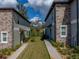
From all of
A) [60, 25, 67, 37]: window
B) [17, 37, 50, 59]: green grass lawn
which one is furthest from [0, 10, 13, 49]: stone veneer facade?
[60, 25, 67, 37]: window

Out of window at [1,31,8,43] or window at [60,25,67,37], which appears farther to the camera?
window at [60,25,67,37]

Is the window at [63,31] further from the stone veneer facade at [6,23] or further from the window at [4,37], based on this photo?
the window at [4,37]

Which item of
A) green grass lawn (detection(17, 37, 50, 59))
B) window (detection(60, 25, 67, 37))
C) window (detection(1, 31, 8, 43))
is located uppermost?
window (detection(60, 25, 67, 37))

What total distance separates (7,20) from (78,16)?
27.4 feet

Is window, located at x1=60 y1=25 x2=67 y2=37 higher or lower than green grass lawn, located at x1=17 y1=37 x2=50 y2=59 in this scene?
higher

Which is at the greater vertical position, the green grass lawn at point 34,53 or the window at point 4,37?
the window at point 4,37

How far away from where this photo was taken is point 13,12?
86.6ft

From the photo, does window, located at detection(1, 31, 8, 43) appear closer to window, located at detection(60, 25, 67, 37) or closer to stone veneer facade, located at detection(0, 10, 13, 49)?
stone veneer facade, located at detection(0, 10, 13, 49)

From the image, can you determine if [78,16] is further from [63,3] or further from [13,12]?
[13,12]

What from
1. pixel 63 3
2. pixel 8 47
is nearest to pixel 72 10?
pixel 63 3

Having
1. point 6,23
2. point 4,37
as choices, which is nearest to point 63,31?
point 6,23

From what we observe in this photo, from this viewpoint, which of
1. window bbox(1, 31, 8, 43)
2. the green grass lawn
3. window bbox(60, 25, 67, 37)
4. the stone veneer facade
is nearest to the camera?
the green grass lawn

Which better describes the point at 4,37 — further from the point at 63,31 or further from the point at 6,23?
the point at 63,31


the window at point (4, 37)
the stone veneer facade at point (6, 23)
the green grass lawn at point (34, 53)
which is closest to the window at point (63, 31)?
the green grass lawn at point (34, 53)
